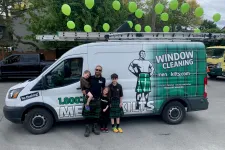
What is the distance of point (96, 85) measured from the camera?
4.92 metres

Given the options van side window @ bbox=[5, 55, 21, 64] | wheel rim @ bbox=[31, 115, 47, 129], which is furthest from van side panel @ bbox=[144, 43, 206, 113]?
van side window @ bbox=[5, 55, 21, 64]

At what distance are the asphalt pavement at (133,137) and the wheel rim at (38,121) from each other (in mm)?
232

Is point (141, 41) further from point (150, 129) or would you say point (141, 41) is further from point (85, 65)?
point (150, 129)

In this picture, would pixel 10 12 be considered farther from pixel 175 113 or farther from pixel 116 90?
pixel 175 113

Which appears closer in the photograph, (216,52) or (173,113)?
(173,113)

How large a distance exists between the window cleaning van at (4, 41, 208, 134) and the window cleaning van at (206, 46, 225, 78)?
8.03m

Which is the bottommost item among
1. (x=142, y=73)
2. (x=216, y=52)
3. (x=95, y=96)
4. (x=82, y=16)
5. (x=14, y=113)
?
(x=14, y=113)

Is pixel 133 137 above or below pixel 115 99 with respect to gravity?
below

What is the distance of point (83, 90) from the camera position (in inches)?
192

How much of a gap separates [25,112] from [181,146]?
3.56 meters

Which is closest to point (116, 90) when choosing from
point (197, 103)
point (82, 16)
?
point (197, 103)

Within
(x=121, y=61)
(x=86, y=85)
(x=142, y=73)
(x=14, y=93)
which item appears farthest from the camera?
(x=142, y=73)

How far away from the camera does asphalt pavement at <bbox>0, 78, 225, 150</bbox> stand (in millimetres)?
4422

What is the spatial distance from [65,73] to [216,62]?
10.7m
